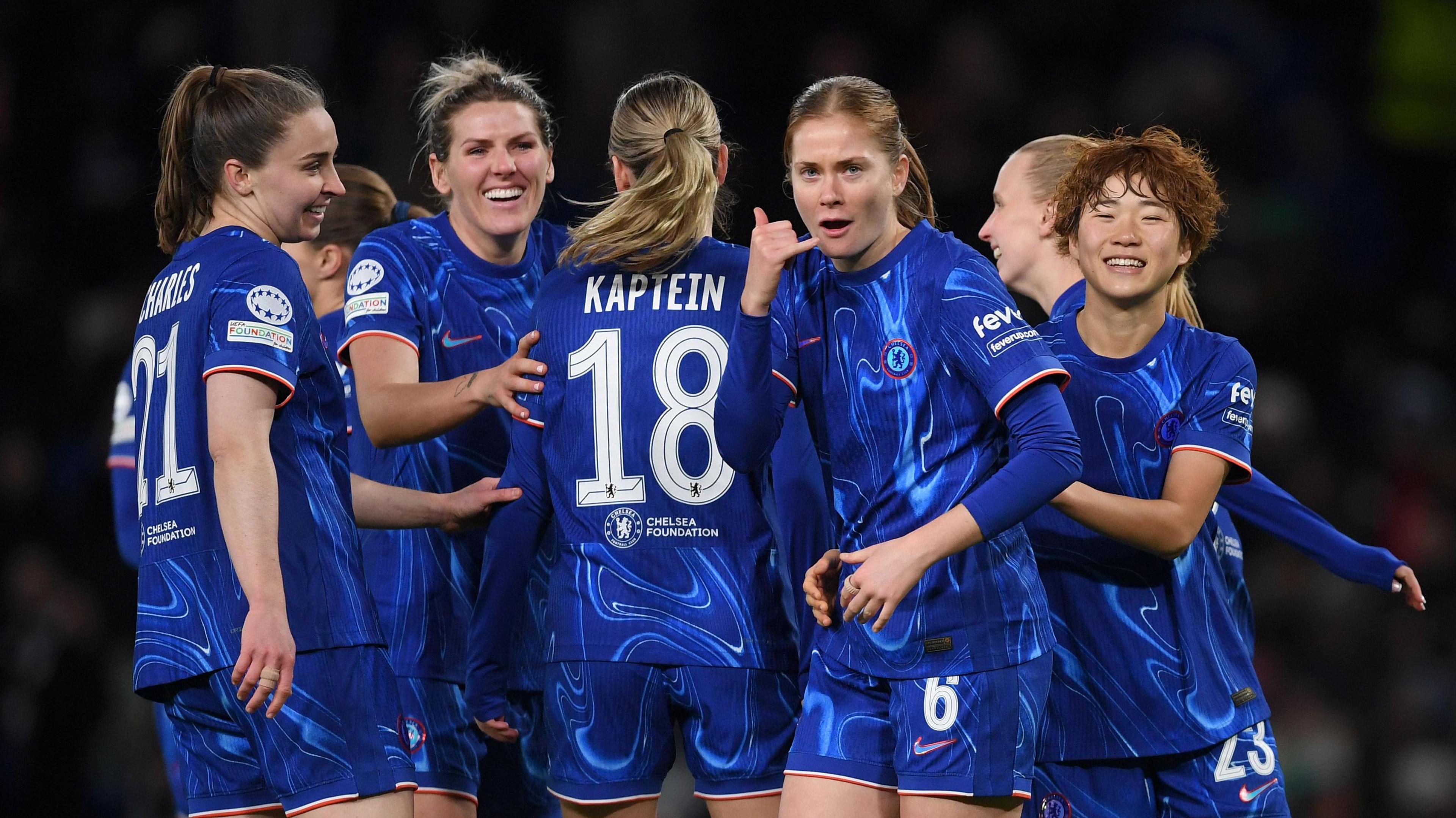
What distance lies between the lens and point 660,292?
3.88m

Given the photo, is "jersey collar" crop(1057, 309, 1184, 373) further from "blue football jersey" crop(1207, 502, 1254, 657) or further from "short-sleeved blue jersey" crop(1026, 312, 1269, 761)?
"blue football jersey" crop(1207, 502, 1254, 657)

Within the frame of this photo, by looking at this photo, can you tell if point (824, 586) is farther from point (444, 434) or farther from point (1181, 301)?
point (1181, 301)

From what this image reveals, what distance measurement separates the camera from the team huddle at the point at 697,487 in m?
3.38

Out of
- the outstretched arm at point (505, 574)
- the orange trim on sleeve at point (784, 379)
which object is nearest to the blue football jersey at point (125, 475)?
the outstretched arm at point (505, 574)

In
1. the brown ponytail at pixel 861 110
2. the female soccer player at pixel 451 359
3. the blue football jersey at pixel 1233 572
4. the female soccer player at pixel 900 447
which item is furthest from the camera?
the female soccer player at pixel 451 359

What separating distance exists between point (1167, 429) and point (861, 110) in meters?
1.17

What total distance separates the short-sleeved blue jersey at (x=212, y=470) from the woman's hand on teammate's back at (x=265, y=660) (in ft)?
0.41

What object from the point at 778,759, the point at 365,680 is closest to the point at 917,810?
the point at 778,759

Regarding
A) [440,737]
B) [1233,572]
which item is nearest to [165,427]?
[440,737]

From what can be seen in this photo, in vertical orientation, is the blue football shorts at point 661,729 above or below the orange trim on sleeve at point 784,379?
below

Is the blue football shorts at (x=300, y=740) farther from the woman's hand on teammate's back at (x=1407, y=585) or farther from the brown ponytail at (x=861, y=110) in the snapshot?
the woman's hand on teammate's back at (x=1407, y=585)

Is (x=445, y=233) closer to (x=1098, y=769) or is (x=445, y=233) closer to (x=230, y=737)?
(x=230, y=737)

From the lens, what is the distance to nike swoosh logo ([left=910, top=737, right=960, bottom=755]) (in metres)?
3.35

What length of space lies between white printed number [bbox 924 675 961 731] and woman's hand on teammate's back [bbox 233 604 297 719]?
1.39 metres
